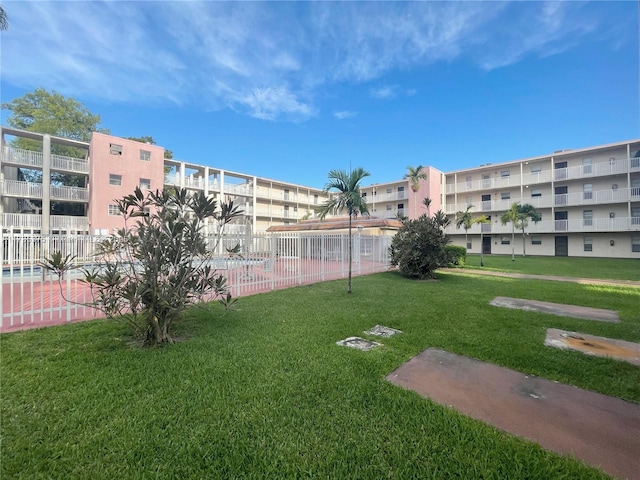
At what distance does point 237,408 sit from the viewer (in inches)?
103

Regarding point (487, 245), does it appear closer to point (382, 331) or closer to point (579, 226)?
point (579, 226)

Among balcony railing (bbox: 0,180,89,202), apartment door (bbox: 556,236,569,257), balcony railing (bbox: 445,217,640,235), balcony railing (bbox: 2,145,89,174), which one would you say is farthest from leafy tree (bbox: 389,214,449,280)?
balcony railing (bbox: 2,145,89,174)

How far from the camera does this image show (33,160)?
2231 cm

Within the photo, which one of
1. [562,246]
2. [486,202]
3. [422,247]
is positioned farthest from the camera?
[486,202]

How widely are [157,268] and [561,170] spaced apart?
1429 inches

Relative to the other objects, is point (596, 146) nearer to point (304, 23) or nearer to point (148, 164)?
A: point (304, 23)

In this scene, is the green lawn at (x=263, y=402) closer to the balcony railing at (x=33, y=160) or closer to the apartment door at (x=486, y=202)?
the balcony railing at (x=33, y=160)

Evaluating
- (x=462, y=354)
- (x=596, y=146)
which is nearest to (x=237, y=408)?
(x=462, y=354)

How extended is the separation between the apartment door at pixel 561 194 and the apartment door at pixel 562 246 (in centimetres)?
382

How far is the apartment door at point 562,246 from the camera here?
28219 millimetres

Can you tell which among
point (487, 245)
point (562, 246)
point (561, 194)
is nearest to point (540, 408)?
point (561, 194)

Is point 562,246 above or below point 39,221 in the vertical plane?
below

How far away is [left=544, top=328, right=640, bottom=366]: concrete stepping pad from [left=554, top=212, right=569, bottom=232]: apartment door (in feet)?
97.5

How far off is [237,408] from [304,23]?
560 inches
